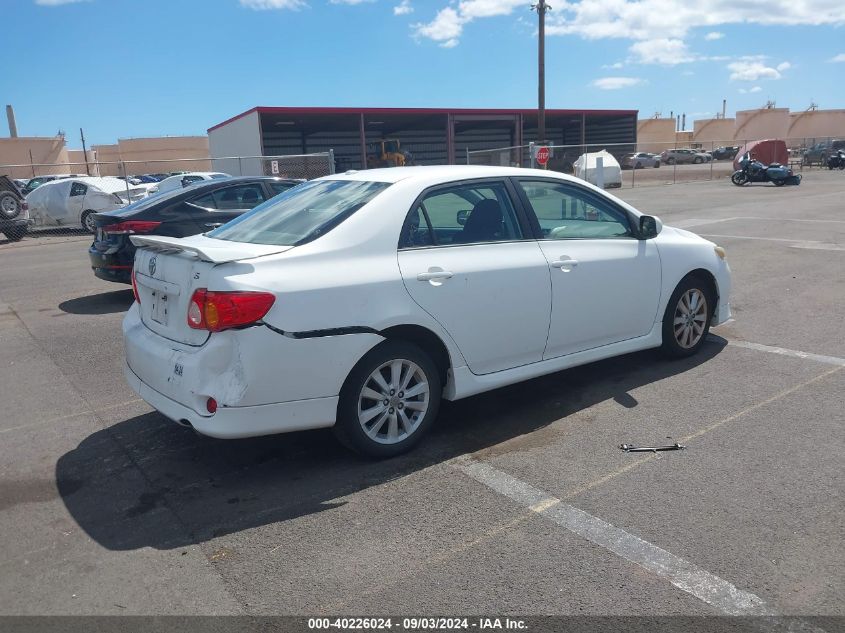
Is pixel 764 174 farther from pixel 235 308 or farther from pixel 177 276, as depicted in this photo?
pixel 235 308

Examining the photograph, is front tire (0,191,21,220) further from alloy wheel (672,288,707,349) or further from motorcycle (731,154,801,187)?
motorcycle (731,154,801,187)

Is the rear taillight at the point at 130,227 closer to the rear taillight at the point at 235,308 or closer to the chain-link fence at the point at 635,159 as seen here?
the rear taillight at the point at 235,308

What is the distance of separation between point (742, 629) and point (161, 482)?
3.02 metres

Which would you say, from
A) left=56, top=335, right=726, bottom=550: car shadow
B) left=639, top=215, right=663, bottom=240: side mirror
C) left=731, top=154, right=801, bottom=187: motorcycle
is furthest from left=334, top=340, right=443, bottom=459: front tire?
left=731, top=154, right=801, bottom=187: motorcycle

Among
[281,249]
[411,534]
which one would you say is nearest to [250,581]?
[411,534]

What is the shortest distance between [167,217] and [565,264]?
235 inches

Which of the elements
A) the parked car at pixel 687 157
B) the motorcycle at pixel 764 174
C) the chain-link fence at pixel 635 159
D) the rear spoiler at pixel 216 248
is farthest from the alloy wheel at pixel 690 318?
the parked car at pixel 687 157

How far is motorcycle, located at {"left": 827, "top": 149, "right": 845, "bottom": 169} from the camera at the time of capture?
41.0m

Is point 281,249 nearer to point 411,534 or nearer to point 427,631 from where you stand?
point 411,534

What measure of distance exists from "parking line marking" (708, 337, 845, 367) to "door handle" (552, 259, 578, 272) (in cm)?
233

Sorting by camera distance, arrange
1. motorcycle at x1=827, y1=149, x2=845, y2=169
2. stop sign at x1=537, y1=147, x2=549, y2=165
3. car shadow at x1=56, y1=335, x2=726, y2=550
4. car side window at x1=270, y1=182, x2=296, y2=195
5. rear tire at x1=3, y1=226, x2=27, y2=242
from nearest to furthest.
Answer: car shadow at x1=56, y1=335, x2=726, y2=550 < car side window at x1=270, y1=182, x2=296, y2=195 < rear tire at x1=3, y1=226, x2=27, y2=242 < stop sign at x1=537, y1=147, x2=549, y2=165 < motorcycle at x1=827, y1=149, x2=845, y2=169

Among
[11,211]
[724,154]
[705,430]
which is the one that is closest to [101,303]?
[705,430]

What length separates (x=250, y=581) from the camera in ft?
9.98

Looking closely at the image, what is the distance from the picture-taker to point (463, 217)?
470cm
